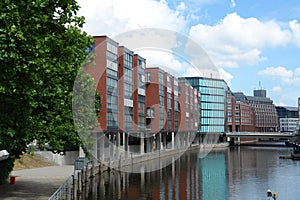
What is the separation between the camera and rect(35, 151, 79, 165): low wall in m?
59.8

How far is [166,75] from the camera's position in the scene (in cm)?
10100

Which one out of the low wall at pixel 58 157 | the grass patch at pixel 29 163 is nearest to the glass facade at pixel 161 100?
the low wall at pixel 58 157

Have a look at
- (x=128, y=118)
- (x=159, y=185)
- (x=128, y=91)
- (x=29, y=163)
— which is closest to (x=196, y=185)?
(x=159, y=185)

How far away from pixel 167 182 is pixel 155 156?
130 feet

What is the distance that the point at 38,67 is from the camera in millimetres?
21391

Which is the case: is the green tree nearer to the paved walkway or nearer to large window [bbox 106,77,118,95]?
the paved walkway

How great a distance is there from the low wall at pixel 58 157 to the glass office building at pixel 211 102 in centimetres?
10108

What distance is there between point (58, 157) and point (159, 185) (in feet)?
64.0

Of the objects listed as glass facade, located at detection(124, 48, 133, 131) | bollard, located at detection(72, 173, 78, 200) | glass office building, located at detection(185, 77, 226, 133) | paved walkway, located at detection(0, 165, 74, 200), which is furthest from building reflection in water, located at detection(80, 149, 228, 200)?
glass office building, located at detection(185, 77, 226, 133)

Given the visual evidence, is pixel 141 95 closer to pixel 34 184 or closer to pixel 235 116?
pixel 34 184

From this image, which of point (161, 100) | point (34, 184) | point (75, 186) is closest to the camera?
point (34, 184)

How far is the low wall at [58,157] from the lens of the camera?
59.8m

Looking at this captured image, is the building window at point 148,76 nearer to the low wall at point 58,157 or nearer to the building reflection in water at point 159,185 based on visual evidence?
the building reflection in water at point 159,185

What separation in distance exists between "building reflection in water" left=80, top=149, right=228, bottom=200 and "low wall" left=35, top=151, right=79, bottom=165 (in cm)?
756
